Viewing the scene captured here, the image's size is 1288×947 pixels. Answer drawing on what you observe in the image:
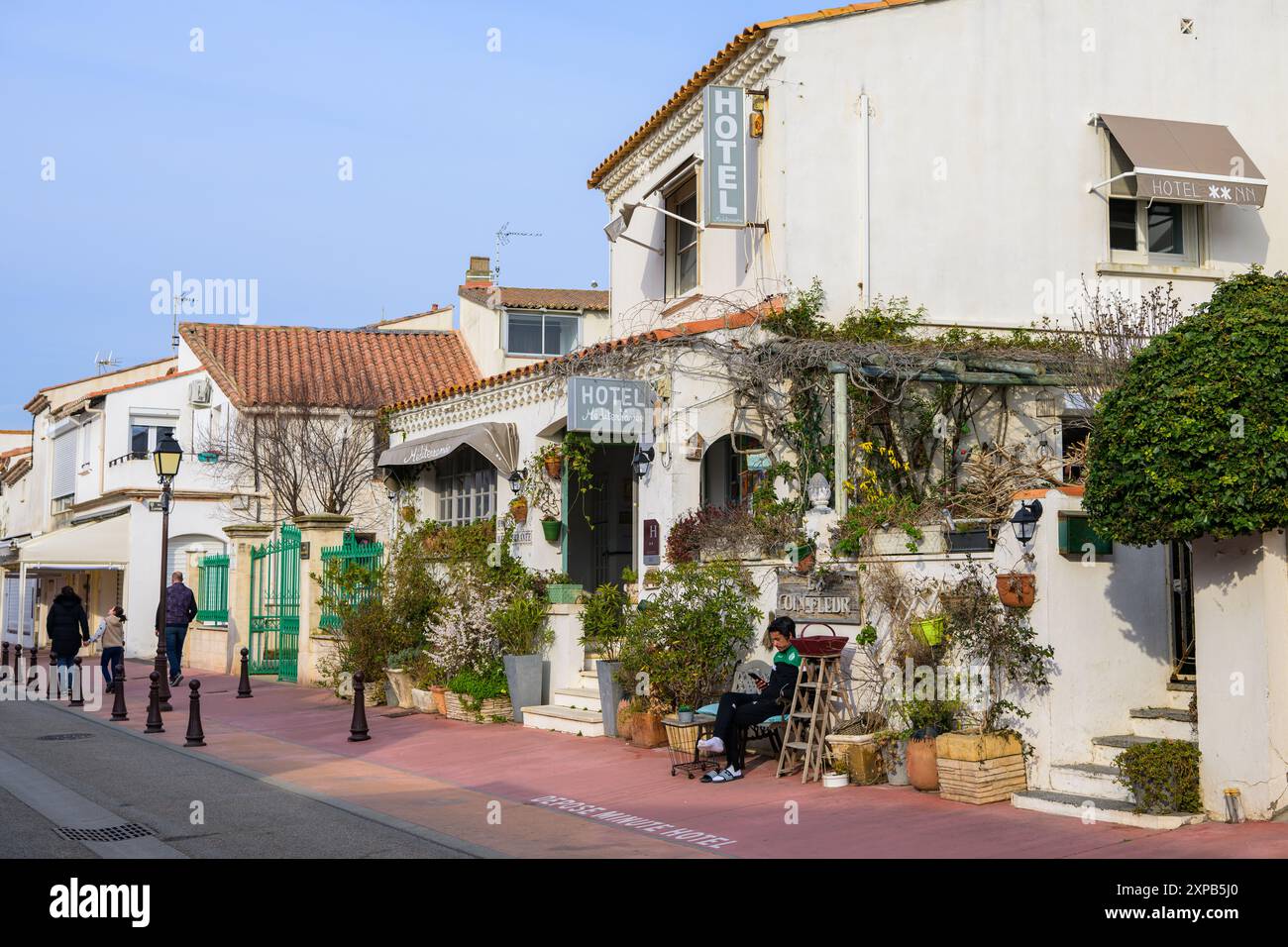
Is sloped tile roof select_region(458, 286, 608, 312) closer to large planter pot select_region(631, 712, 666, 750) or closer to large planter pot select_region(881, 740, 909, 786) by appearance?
large planter pot select_region(631, 712, 666, 750)

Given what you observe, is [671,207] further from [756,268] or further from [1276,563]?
[1276,563]

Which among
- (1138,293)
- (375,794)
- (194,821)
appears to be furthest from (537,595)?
(1138,293)

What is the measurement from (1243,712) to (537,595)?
9.69 meters

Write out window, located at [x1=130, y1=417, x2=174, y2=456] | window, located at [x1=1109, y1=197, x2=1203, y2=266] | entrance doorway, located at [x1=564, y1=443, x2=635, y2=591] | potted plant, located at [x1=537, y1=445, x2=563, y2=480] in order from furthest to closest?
window, located at [x1=130, y1=417, x2=174, y2=456]
entrance doorway, located at [x1=564, y1=443, x2=635, y2=591]
potted plant, located at [x1=537, y1=445, x2=563, y2=480]
window, located at [x1=1109, y1=197, x2=1203, y2=266]

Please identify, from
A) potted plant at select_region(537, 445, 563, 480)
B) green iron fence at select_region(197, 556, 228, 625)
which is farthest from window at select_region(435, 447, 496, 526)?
green iron fence at select_region(197, 556, 228, 625)

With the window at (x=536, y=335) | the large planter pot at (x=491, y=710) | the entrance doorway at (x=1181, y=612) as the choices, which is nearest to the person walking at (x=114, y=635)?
the large planter pot at (x=491, y=710)

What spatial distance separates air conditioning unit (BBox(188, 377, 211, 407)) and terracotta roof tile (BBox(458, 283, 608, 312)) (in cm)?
721

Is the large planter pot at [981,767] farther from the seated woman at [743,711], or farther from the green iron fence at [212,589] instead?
the green iron fence at [212,589]

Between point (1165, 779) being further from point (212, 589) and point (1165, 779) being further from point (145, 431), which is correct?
point (145, 431)

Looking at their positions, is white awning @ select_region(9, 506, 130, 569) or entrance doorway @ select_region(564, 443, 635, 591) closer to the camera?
entrance doorway @ select_region(564, 443, 635, 591)

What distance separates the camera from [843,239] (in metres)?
15.1

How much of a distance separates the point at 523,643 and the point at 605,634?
5.12 ft

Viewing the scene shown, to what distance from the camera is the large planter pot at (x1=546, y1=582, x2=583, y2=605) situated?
52.6 feet

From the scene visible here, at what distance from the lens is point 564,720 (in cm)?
1461
